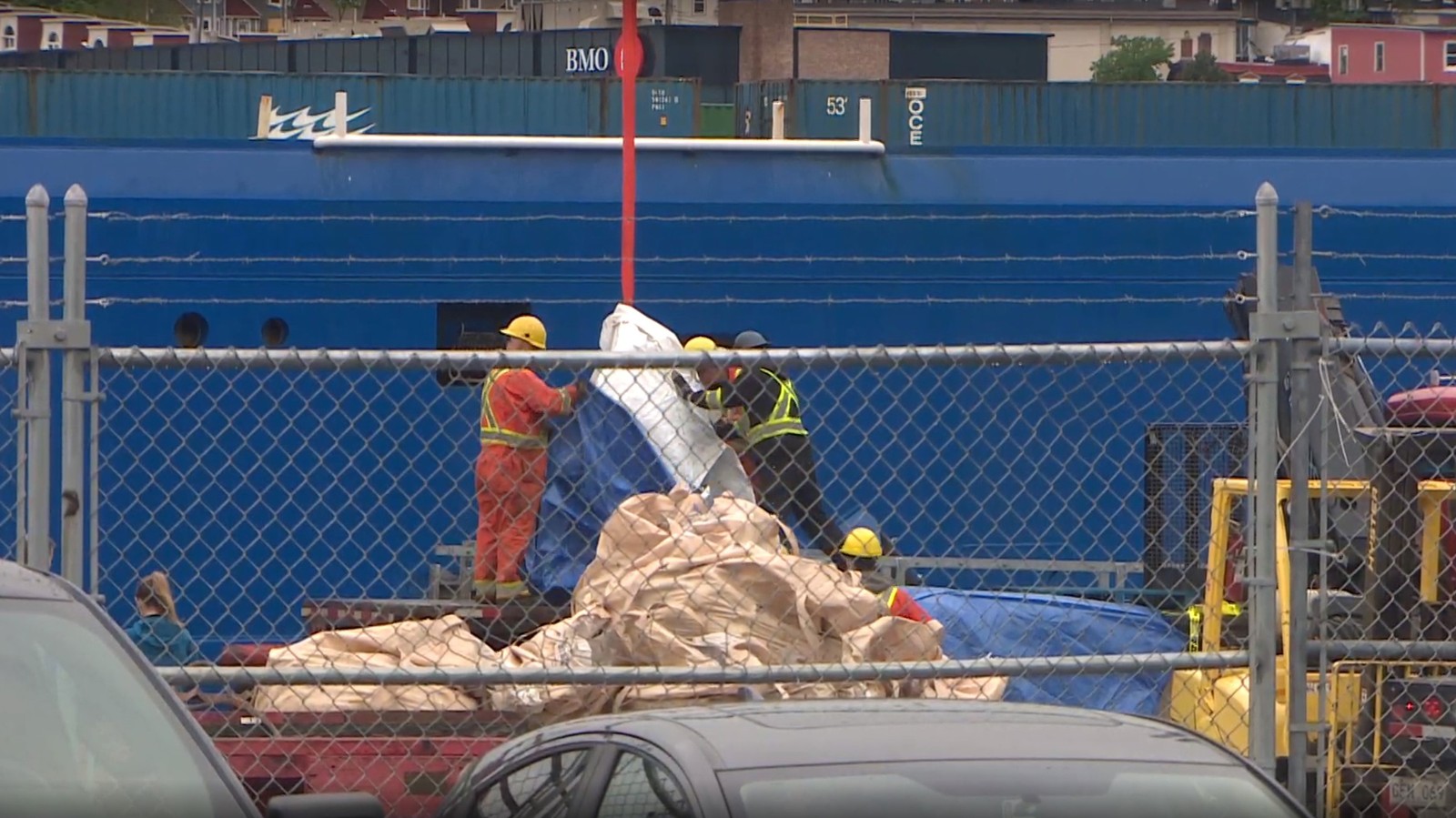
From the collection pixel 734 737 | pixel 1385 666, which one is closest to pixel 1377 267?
pixel 1385 666

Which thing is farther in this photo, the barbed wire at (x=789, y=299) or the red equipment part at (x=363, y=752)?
the barbed wire at (x=789, y=299)

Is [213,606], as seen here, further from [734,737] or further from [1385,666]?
[734,737]

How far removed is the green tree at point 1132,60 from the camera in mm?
64188

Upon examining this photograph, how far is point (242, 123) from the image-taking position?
1844 centimetres

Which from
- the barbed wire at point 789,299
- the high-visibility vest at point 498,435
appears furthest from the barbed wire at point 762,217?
the high-visibility vest at point 498,435

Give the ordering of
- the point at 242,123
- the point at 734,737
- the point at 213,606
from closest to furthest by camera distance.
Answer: the point at 734,737, the point at 213,606, the point at 242,123

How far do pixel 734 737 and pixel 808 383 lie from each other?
8.74 m

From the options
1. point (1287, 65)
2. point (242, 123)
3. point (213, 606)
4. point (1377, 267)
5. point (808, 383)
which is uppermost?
point (1287, 65)

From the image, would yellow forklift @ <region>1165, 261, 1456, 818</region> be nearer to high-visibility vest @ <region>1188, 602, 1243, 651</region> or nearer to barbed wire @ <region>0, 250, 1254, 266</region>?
high-visibility vest @ <region>1188, 602, 1243, 651</region>

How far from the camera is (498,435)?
8.32 m

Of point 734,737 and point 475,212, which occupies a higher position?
point 475,212

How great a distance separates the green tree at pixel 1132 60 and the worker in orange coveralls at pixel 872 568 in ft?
185

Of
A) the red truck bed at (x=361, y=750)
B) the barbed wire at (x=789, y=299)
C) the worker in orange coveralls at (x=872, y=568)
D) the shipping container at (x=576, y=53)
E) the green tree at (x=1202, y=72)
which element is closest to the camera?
the red truck bed at (x=361, y=750)

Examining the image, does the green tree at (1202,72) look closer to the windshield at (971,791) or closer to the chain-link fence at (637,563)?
the chain-link fence at (637,563)
